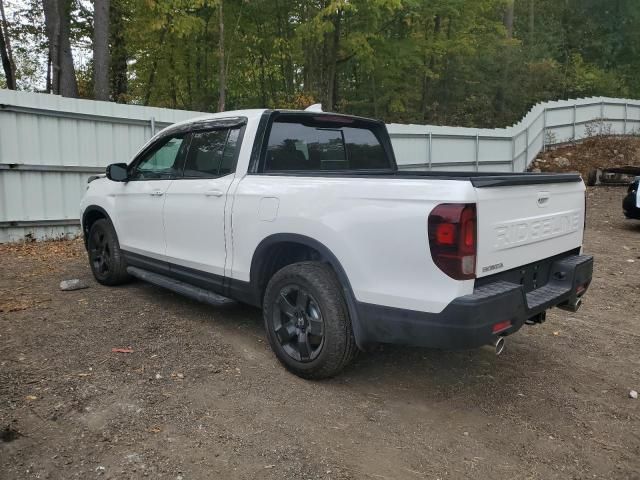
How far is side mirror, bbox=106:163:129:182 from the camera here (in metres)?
5.23

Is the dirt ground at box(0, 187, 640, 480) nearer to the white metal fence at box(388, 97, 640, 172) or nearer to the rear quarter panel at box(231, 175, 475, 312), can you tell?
the rear quarter panel at box(231, 175, 475, 312)

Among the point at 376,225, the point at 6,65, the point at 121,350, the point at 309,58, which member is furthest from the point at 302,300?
the point at 6,65

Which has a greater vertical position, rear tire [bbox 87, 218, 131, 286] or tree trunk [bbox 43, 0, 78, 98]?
tree trunk [bbox 43, 0, 78, 98]

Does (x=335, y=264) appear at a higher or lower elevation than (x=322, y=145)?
lower

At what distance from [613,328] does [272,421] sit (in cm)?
346

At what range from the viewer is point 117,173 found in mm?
5238

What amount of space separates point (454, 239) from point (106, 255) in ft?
14.4

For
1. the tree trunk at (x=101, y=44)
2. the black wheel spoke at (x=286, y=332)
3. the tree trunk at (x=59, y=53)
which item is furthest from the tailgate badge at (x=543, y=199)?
the tree trunk at (x=59, y=53)

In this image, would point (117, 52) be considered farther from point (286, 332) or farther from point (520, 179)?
point (520, 179)

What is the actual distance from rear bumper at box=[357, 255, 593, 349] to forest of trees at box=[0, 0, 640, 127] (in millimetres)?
11305

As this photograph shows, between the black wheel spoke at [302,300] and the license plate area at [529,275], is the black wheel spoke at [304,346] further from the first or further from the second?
the license plate area at [529,275]

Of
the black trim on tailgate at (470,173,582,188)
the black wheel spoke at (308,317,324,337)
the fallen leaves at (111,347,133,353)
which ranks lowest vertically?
the fallen leaves at (111,347,133,353)

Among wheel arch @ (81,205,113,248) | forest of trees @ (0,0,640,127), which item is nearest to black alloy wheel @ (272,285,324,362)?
wheel arch @ (81,205,113,248)

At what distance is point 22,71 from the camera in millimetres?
25516
